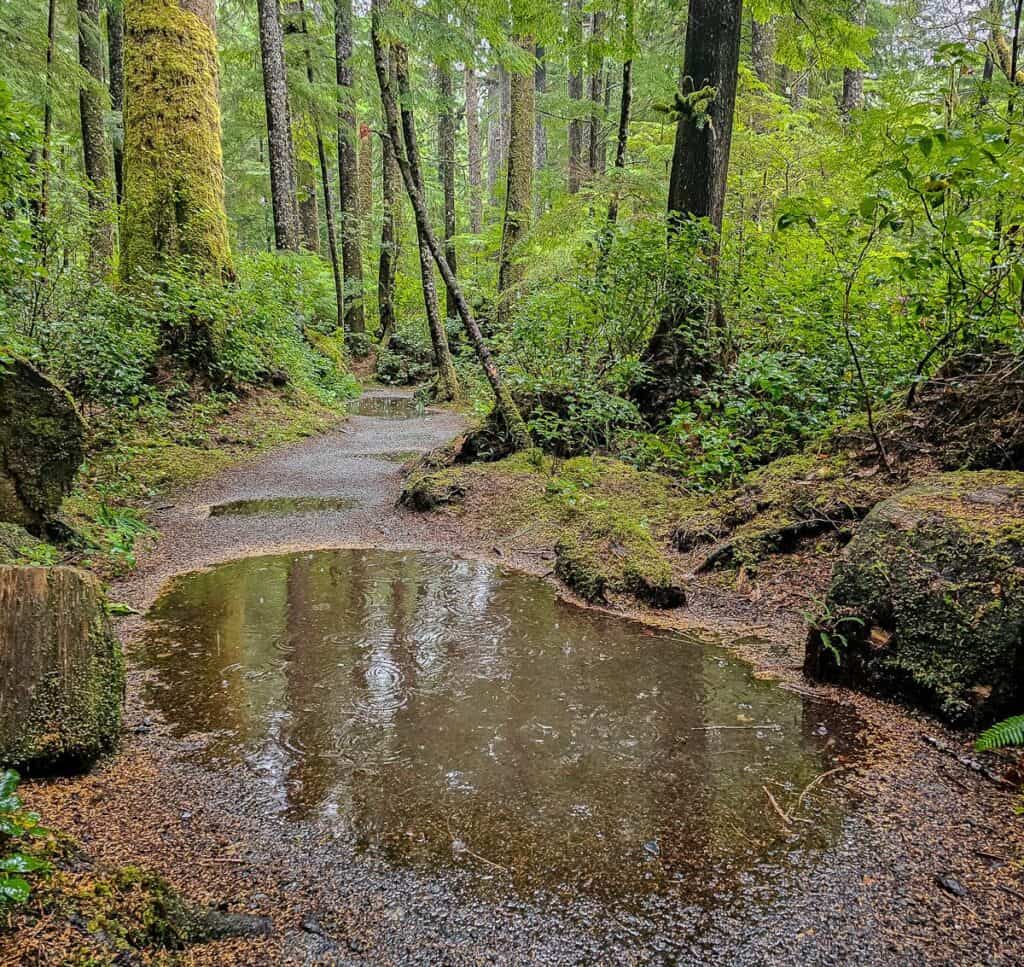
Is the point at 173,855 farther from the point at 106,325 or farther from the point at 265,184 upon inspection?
the point at 265,184

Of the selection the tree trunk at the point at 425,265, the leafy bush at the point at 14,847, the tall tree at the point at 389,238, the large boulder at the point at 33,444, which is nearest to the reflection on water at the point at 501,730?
the leafy bush at the point at 14,847

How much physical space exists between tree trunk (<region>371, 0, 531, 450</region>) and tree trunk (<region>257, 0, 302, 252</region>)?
660cm

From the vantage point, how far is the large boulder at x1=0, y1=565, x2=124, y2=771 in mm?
2352

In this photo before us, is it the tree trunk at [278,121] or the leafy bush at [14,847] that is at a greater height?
the tree trunk at [278,121]

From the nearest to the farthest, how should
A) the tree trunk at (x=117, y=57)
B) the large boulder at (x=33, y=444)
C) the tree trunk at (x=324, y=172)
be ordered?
the large boulder at (x=33, y=444)
the tree trunk at (x=117, y=57)
the tree trunk at (x=324, y=172)

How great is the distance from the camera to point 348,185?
21.0 m

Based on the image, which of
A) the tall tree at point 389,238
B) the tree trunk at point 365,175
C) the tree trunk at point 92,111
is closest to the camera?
the tree trunk at point 92,111

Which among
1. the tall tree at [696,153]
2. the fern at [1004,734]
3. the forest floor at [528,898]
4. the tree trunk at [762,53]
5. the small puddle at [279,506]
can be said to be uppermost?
the tree trunk at [762,53]

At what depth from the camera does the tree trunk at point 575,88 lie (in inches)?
347

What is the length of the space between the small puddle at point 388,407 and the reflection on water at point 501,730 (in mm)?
9155

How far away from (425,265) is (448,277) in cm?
512

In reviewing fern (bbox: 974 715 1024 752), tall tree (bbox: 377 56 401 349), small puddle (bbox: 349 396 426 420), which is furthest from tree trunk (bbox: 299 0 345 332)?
fern (bbox: 974 715 1024 752)

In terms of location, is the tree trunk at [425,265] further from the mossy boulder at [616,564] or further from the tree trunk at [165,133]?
the mossy boulder at [616,564]

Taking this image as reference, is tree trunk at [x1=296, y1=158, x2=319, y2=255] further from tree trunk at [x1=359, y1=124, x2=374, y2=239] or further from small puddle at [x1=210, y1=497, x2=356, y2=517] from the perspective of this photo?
small puddle at [x1=210, y1=497, x2=356, y2=517]
